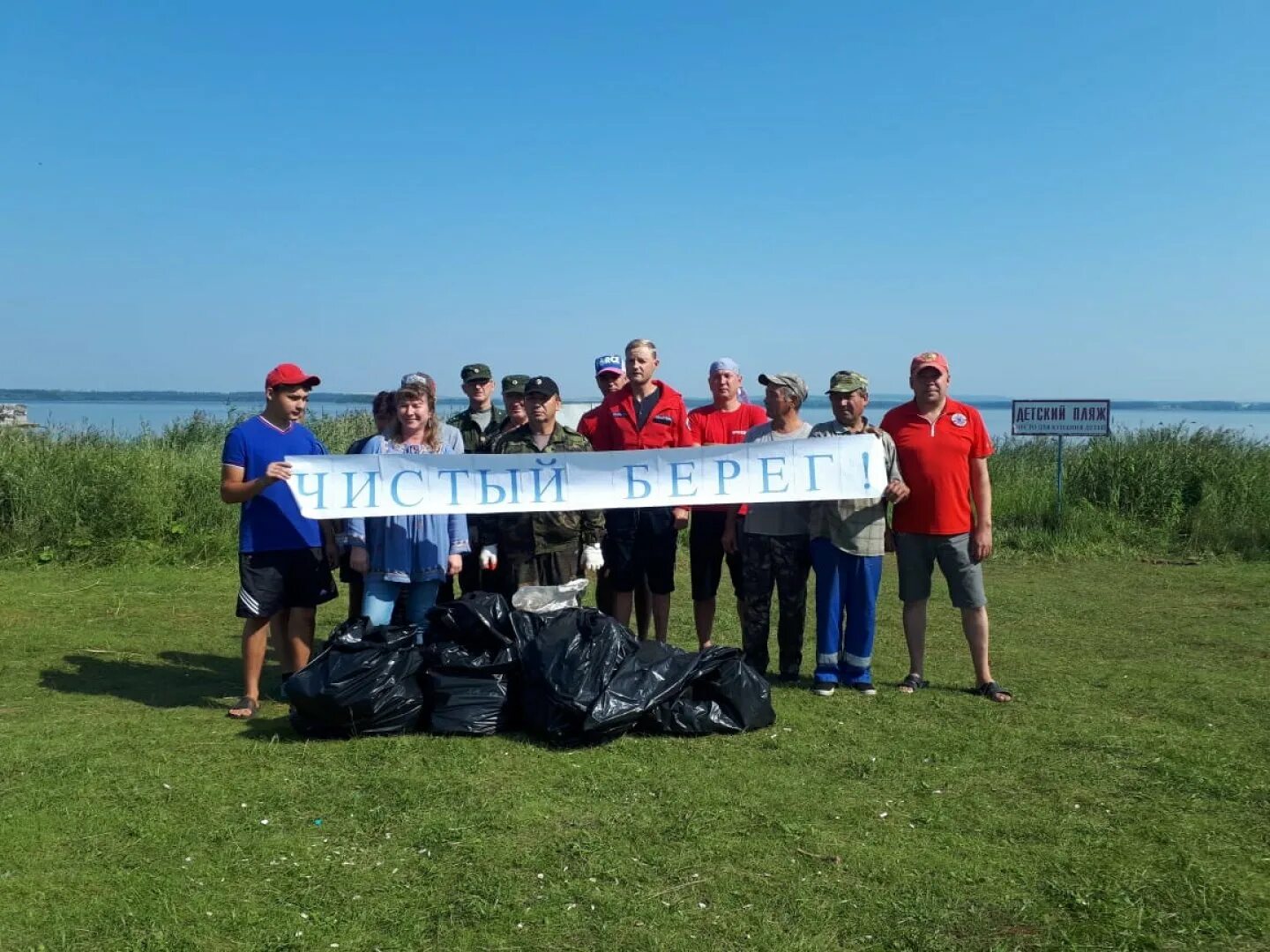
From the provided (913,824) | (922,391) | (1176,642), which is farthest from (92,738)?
(1176,642)

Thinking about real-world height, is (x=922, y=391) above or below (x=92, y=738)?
above

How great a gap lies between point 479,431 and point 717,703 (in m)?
2.76

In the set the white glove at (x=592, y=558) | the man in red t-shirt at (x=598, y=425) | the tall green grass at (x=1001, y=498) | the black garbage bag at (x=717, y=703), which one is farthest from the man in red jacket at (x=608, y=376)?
the tall green grass at (x=1001, y=498)

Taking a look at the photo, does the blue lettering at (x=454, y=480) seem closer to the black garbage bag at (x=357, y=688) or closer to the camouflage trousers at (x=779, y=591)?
the black garbage bag at (x=357, y=688)

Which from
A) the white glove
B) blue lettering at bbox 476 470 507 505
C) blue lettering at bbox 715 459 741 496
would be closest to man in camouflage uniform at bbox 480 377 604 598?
the white glove

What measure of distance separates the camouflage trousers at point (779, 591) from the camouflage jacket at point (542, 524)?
0.89 meters

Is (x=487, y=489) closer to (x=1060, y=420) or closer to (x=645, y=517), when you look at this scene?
(x=645, y=517)

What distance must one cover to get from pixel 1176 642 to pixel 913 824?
4.34 m

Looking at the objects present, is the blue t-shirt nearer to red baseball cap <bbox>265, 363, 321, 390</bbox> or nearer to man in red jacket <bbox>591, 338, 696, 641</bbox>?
red baseball cap <bbox>265, 363, 321, 390</bbox>

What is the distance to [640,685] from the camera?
15.3 ft

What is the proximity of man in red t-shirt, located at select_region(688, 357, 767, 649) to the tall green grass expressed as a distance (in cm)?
641

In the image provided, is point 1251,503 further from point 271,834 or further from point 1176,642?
point 271,834

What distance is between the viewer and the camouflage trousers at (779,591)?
5.76 meters

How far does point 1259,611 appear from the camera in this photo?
323 inches
